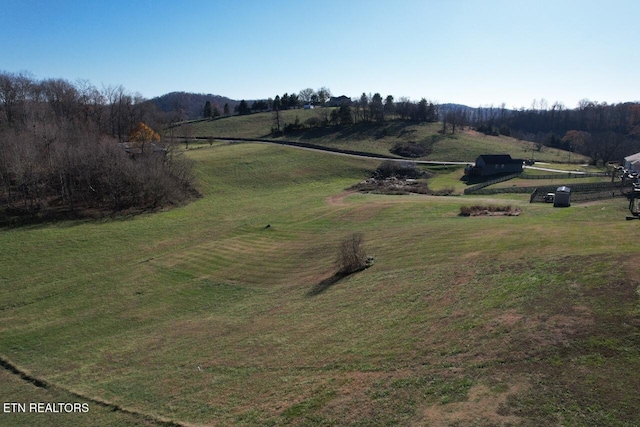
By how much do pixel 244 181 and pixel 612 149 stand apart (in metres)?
71.5

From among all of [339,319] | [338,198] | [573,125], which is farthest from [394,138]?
[573,125]

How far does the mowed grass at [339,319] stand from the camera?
1298cm

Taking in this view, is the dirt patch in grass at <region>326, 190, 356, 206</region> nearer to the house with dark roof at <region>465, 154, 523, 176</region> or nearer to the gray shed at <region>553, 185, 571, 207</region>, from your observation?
the gray shed at <region>553, 185, 571, 207</region>

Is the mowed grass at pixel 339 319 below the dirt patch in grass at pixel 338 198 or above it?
below

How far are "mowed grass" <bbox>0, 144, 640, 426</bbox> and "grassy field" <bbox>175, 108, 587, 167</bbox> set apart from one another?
50029 millimetres

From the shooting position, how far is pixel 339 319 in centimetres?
2075

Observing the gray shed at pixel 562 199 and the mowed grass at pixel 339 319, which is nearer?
the mowed grass at pixel 339 319

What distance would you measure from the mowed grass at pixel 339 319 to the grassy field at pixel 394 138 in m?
50.0

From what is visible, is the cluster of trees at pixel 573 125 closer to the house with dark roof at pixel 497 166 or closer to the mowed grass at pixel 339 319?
the house with dark roof at pixel 497 166

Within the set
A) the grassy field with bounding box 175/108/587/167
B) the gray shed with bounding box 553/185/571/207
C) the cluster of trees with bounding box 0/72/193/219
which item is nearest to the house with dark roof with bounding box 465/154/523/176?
the grassy field with bounding box 175/108/587/167

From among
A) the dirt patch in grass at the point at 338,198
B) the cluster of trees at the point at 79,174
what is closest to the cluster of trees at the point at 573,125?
the dirt patch in grass at the point at 338,198

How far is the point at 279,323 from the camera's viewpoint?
21.8 metres

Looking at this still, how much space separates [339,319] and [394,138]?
270 ft

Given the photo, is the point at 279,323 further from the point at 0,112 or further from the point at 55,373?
the point at 0,112
